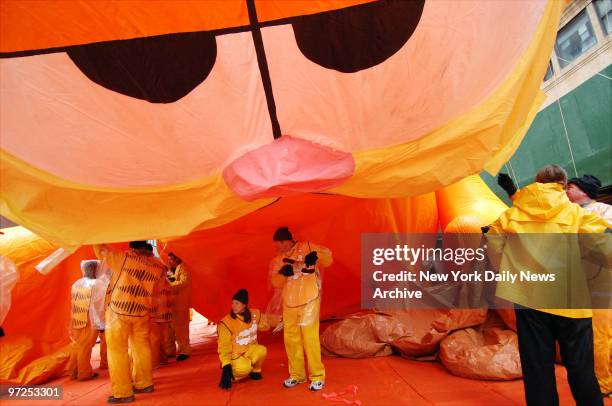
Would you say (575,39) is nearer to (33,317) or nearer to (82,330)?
(82,330)

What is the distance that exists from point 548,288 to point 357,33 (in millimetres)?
1744

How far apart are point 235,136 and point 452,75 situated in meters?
1.24

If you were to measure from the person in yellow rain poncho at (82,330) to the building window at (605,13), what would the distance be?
349 inches

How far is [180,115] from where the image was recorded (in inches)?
83.1

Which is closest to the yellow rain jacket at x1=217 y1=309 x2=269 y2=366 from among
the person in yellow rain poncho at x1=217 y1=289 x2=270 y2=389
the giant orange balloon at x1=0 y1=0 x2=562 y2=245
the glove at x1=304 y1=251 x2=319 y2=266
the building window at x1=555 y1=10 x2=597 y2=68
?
the person in yellow rain poncho at x1=217 y1=289 x2=270 y2=389

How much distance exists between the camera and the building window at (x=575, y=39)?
284 inches

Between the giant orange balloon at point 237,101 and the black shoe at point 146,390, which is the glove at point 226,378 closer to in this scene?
the black shoe at point 146,390

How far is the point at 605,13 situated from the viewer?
6879 millimetres

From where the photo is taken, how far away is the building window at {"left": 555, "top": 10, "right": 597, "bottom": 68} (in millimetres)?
7215

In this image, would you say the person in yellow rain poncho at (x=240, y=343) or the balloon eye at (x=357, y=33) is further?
the person in yellow rain poncho at (x=240, y=343)

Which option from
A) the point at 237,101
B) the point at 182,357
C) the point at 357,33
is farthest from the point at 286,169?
the point at 182,357

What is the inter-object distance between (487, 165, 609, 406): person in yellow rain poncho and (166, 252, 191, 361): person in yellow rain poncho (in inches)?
143

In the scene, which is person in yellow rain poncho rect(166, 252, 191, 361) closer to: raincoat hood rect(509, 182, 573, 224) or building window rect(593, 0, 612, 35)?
raincoat hood rect(509, 182, 573, 224)

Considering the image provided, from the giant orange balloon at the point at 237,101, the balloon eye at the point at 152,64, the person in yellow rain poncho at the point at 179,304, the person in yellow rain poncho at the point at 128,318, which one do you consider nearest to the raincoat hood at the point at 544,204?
the giant orange balloon at the point at 237,101
